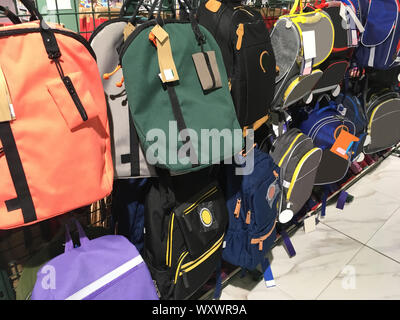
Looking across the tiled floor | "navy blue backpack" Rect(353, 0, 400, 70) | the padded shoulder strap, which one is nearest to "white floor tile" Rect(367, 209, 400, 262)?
the tiled floor

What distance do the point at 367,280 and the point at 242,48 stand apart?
1.35 meters

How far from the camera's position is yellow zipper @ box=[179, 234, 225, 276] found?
1131mm

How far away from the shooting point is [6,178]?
0.69 m

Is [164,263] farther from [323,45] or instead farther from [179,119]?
[323,45]

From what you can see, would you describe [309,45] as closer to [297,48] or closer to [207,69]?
[297,48]

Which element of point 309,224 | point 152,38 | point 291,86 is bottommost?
point 309,224

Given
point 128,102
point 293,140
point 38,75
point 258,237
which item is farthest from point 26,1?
point 293,140

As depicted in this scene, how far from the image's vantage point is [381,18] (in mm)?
1574

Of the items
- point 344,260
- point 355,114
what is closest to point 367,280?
point 344,260

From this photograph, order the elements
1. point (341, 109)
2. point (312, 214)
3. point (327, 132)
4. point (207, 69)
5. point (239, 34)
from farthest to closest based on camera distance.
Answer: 1. point (312, 214)
2. point (341, 109)
3. point (327, 132)
4. point (239, 34)
5. point (207, 69)

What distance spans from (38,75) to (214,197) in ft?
2.34

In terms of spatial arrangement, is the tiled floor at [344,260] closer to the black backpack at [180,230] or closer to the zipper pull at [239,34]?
the black backpack at [180,230]

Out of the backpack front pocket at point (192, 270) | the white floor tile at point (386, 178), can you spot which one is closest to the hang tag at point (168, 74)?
the backpack front pocket at point (192, 270)

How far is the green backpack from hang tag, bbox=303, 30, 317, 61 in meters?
0.49
